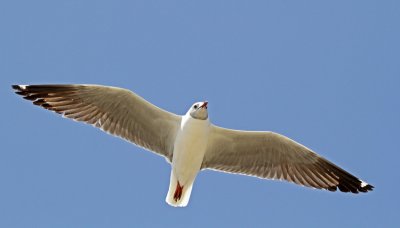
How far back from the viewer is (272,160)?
560 inches

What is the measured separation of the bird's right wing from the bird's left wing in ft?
2.51

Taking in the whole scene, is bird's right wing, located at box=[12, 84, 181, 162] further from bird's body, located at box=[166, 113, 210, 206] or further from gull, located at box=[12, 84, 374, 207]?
bird's body, located at box=[166, 113, 210, 206]

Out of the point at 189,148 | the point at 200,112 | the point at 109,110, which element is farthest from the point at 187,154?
the point at 109,110

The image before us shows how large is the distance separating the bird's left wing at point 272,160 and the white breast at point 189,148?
0.29m

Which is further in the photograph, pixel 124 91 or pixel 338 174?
pixel 338 174

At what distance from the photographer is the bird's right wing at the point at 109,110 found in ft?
45.0

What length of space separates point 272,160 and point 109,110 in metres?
2.81

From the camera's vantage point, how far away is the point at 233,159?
14180 mm

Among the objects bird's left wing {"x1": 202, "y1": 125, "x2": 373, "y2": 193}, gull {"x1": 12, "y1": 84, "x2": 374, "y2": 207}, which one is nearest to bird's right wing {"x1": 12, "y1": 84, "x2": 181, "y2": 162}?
gull {"x1": 12, "y1": 84, "x2": 374, "y2": 207}

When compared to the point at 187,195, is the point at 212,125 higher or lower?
higher

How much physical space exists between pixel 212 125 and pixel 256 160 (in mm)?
1083

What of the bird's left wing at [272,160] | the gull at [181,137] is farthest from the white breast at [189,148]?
the bird's left wing at [272,160]

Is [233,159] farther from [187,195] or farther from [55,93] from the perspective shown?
[55,93]

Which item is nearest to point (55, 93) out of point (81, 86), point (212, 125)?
point (81, 86)
